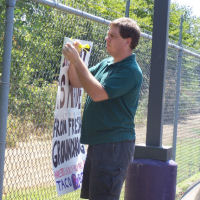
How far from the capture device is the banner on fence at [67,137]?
3.43 m

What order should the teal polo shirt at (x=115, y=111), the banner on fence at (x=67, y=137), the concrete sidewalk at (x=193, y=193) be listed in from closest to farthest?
the teal polo shirt at (x=115, y=111) → the banner on fence at (x=67, y=137) → the concrete sidewalk at (x=193, y=193)

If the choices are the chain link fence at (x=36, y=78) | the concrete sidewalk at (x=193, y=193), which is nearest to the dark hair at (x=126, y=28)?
the chain link fence at (x=36, y=78)

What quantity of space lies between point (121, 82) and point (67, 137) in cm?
80

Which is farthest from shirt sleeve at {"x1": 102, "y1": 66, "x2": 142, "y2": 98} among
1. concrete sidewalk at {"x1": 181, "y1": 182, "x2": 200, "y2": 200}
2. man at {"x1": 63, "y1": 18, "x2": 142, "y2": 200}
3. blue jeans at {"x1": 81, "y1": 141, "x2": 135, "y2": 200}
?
concrete sidewalk at {"x1": 181, "y1": 182, "x2": 200, "y2": 200}

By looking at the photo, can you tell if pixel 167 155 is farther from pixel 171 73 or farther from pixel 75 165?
pixel 171 73

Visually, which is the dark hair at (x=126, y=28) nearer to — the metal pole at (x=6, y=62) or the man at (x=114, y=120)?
the man at (x=114, y=120)

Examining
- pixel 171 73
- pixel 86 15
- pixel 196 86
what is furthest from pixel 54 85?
pixel 196 86

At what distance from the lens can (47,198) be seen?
381 centimetres

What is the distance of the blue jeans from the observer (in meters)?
3.19

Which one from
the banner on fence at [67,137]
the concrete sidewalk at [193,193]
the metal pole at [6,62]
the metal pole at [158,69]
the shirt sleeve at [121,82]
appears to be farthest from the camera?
the concrete sidewalk at [193,193]

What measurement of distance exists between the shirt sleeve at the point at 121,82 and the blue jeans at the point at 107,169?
1.42ft

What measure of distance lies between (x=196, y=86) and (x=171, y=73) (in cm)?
201

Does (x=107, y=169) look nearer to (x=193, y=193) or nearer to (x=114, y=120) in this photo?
(x=114, y=120)

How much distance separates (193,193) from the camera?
700cm
